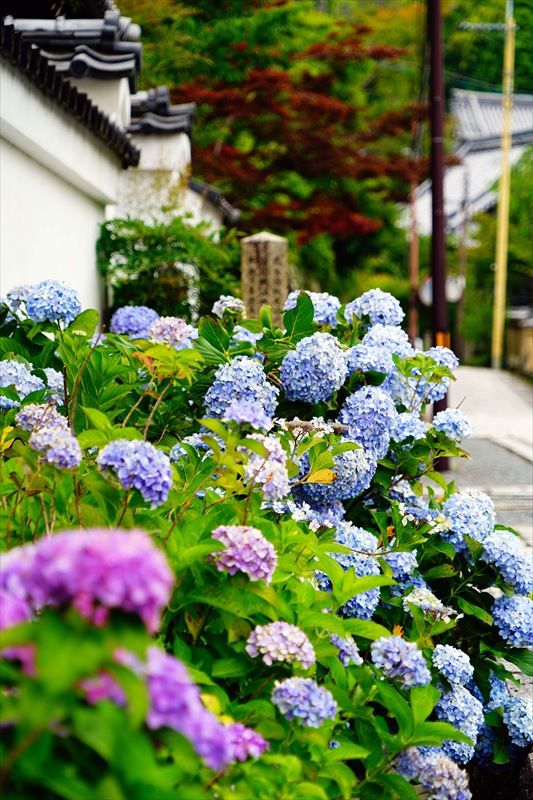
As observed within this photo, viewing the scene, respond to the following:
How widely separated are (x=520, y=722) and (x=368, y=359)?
1.23m

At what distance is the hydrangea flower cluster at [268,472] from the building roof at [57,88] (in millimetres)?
3385

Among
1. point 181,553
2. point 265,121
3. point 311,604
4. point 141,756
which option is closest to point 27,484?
point 181,553

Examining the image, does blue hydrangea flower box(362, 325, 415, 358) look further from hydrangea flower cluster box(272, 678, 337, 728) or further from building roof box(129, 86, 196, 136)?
building roof box(129, 86, 196, 136)

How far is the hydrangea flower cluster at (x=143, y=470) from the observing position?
2.07 m

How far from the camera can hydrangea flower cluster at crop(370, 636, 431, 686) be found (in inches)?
95.4

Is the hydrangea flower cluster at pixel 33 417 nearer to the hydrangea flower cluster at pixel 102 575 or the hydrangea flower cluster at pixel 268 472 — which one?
the hydrangea flower cluster at pixel 268 472

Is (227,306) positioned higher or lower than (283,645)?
higher

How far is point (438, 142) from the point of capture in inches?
513

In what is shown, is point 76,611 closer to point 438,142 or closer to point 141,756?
point 141,756

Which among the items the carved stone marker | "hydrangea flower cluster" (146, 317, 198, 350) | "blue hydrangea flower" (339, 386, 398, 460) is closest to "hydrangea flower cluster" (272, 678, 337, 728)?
"hydrangea flower cluster" (146, 317, 198, 350)

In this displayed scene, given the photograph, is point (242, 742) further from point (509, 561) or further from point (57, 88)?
point (57, 88)

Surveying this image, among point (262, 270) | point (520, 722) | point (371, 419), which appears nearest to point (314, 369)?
point (371, 419)

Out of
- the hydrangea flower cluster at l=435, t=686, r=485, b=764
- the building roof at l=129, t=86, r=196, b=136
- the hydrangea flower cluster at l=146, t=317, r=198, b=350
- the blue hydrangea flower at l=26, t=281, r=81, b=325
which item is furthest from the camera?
the building roof at l=129, t=86, r=196, b=136

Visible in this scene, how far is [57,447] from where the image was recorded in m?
2.19
